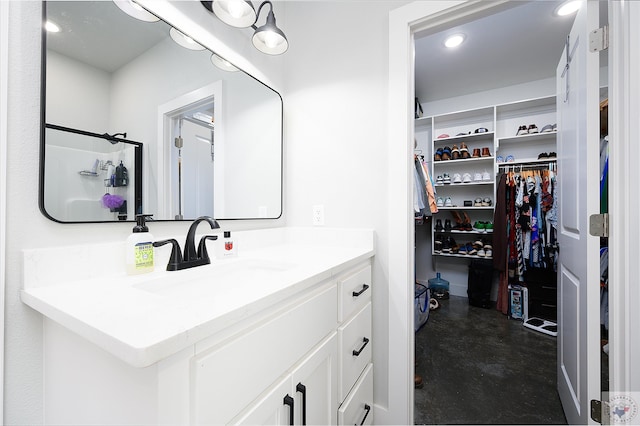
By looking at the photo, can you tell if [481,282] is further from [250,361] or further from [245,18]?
[245,18]

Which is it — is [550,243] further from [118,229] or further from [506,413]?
[118,229]

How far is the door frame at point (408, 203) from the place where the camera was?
95 centimetres

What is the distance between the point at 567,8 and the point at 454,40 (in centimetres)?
76

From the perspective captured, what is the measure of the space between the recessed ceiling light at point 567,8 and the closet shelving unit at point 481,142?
1073 millimetres

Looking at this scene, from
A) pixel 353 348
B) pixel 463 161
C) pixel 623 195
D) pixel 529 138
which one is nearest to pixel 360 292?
pixel 353 348

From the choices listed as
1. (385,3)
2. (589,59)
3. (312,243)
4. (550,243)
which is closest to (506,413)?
(312,243)

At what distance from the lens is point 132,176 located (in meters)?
0.90

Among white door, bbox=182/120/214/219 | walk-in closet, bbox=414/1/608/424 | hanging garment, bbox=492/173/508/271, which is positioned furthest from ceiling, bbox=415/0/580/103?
white door, bbox=182/120/214/219

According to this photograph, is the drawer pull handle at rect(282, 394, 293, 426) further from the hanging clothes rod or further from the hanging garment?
the hanging clothes rod

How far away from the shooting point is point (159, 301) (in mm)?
570

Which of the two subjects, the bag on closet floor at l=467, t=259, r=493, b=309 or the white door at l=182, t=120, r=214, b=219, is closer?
the white door at l=182, t=120, r=214, b=219

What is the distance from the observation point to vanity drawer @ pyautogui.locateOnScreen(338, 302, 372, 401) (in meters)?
1.01

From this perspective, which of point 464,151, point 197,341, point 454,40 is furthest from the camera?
point 464,151

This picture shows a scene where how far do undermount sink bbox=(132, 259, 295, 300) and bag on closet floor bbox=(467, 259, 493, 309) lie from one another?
9.84ft
